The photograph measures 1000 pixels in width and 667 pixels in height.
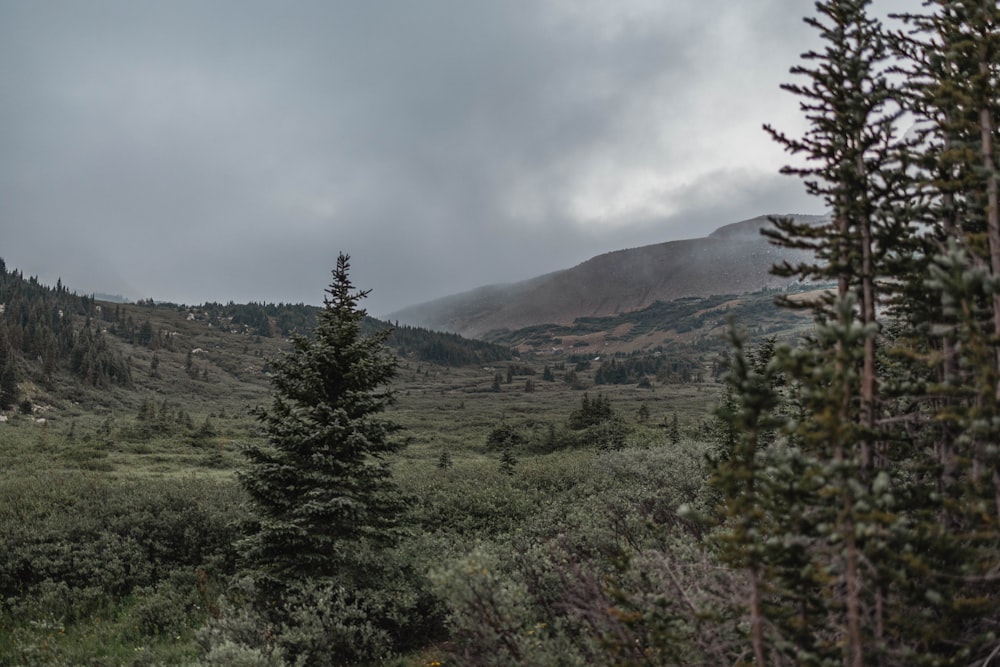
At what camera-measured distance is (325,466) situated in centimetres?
1017

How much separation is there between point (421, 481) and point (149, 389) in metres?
99.8

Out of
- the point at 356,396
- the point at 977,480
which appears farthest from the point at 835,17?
the point at 356,396

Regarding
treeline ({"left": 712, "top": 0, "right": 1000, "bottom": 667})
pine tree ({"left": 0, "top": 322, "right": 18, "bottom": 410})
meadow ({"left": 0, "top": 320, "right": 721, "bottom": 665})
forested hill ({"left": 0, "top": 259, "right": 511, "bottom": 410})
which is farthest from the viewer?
forested hill ({"left": 0, "top": 259, "right": 511, "bottom": 410})

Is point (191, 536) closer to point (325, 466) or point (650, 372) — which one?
point (325, 466)

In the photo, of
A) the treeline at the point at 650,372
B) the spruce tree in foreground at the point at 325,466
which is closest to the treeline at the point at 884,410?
the spruce tree in foreground at the point at 325,466

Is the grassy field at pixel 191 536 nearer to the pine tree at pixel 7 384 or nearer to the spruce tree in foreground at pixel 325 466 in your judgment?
the spruce tree in foreground at pixel 325 466

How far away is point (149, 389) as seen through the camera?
9888cm

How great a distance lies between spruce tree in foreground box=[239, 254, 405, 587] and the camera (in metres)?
9.68

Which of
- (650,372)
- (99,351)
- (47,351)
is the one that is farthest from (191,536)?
(650,372)

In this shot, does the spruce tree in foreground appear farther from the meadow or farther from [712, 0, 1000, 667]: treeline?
[712, 0, 1000, 667]: treeline

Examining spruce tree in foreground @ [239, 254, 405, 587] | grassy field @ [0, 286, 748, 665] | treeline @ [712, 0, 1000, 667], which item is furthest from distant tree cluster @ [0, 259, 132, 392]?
treeline @ [712, 0, 1000, 667]

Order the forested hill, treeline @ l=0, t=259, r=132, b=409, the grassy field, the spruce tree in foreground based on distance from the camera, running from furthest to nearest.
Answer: the forested hill → treeline @ l=0, t=259, r=132, b=409 → the spruce tree in foreground → the grassy field

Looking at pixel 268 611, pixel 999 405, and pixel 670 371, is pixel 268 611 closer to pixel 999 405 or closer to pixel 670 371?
pixel 999 405

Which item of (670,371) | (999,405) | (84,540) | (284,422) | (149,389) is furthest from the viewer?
(670,371)
